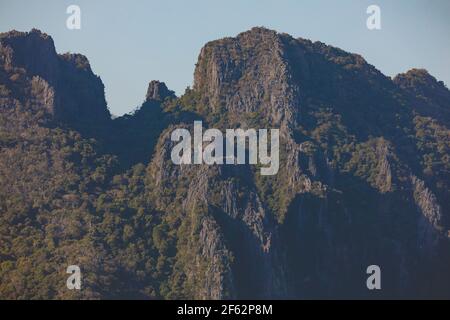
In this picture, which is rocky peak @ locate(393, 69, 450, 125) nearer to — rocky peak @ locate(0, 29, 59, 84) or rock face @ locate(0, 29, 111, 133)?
rock face @ locate(0, 29, 111, 133)

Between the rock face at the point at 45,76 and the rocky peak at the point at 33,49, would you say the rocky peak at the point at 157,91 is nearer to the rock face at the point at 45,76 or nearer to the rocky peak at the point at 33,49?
the rock face at the point at 45,76

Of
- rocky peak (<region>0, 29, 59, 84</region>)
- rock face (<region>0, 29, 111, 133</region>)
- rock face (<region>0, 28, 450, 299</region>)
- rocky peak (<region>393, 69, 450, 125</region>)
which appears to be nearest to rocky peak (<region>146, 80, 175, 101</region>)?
rock face (<region>0, 28, 450, 299</region>)

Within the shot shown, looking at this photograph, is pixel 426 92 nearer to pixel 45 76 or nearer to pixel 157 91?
pixel 157 91

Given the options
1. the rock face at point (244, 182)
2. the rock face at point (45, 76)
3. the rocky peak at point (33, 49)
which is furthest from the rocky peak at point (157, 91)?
the rocky peak at point (33, 49)

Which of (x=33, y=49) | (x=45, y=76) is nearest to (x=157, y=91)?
(x=45, y=76)
